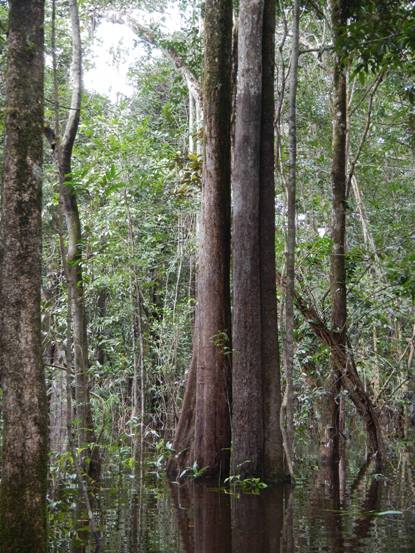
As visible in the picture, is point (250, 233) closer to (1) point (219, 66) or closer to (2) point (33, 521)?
(1) point (219, 66)

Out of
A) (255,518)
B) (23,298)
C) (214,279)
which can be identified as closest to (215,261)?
(214,279)

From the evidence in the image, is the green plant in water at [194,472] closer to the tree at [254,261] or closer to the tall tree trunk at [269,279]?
the tree at [254,261]

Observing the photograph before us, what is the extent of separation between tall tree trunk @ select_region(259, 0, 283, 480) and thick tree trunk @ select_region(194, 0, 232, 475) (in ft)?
1.86

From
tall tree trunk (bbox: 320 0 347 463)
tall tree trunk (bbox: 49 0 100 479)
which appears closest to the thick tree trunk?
tall tree trunk (bbox: 49 0 100 479)

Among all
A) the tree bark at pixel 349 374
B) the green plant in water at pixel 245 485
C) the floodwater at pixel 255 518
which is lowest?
the floodwater at pixel 255 518

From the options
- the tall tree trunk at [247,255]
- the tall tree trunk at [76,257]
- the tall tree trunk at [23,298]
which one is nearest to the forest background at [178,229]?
the tall tree trunk at [76,257]

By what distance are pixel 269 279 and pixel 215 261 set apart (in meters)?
0.82

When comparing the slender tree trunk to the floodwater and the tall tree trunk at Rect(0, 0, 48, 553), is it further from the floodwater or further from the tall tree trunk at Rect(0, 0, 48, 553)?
the tall tree trunk at Rect(0, 0, 48, 553)

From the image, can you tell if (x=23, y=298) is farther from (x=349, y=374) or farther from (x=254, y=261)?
(x=349, y=374)

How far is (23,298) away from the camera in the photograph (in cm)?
439

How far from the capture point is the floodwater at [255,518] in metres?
5.56

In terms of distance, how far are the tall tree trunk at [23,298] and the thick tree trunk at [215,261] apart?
4916mm

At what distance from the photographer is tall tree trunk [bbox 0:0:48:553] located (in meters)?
4.21

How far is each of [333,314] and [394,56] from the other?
507 cm
